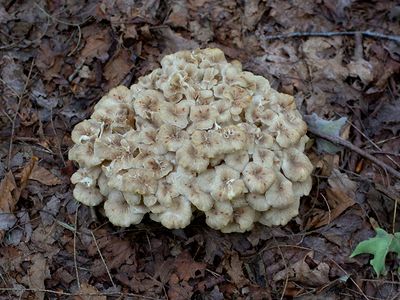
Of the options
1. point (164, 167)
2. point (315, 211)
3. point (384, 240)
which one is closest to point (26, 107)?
point (164, 167)

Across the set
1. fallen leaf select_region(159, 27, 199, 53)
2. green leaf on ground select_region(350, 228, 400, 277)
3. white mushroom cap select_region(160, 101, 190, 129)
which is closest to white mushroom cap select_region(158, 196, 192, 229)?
white mushroom cap select_region(160, 101, 190, 129)

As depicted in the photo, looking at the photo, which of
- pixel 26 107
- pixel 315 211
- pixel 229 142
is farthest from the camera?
pixel 26 107

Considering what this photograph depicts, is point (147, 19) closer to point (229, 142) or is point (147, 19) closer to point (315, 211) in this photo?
point (229, 142)

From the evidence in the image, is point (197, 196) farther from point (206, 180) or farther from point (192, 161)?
point (192, 161)

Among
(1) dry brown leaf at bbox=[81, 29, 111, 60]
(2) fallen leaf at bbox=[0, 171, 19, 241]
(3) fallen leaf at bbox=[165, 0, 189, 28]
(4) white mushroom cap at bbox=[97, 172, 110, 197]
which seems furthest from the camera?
(3) fallen leaf at bbox=[165, 0, 189, 28]

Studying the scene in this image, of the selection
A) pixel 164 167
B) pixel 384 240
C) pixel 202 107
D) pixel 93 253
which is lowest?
pixel 93 253

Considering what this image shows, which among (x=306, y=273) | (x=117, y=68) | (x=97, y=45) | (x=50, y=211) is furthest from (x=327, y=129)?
(x=50, y=211)

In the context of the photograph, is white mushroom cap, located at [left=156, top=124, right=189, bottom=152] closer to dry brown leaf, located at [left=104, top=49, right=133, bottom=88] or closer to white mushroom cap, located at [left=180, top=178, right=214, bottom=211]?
white mushroom cap, located at [left=180, top=178, right=214, bottom=211]
